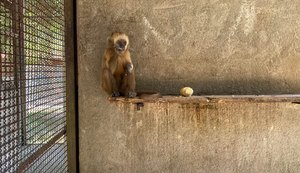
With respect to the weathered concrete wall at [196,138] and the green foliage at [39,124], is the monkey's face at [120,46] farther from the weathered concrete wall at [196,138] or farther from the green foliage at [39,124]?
the green foliage at [39,124]

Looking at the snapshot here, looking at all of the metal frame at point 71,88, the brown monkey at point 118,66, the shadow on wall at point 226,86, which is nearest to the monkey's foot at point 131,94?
the brown monkey at point 118,66

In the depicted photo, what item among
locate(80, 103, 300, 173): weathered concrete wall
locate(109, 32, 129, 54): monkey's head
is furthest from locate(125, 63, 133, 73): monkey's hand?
locate(80, 103, 300, 173): weathered concrete wall

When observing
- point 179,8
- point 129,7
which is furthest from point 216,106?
point 129,7

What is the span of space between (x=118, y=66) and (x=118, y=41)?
25cm

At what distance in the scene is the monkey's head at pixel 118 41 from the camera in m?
3.05

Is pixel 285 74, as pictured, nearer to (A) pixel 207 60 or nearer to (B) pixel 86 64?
(A) pixel 207 60

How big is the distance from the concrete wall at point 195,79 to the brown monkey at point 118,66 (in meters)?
0.17

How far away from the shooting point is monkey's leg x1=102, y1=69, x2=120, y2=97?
3.10 metres

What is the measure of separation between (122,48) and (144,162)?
106 centimetres

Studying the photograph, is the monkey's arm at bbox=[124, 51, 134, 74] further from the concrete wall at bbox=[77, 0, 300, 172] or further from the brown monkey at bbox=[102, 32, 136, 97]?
the concrete wall at bbox=[77, 0, 300, 172]

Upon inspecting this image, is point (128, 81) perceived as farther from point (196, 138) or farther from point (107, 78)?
point (196, 138)

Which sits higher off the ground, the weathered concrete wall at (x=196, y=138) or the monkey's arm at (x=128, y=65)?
the monkey's arm at (x=128, y=65)

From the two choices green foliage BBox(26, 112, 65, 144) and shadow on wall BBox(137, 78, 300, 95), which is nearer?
green foliage BBox(26, 112, 65, 144)

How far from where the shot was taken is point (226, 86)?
3311 mm
